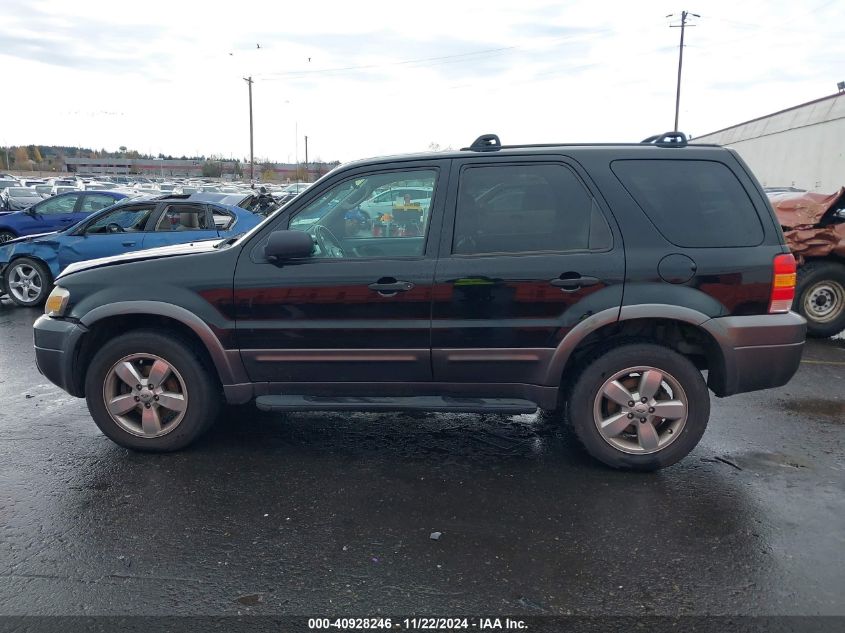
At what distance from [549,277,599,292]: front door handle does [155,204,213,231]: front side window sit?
6.85 metres

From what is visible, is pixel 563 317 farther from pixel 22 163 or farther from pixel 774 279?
pixel 22 163

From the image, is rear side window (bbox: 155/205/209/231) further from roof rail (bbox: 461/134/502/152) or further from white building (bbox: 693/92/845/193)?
white building (bbox: 693/92/845/193)

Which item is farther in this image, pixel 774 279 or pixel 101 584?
pixel 774 279

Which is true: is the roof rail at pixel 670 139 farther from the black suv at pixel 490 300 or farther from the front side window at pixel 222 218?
the front side window at pixel 222 218

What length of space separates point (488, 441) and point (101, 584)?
2.51 metres

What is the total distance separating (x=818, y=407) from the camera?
531cm

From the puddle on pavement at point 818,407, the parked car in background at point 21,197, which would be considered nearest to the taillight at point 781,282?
the puddle on pavement at point 818,407

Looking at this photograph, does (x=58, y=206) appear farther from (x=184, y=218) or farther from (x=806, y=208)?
(x=806, y=208)

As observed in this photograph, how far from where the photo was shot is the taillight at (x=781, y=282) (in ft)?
12.6

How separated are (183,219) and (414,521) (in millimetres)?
7307

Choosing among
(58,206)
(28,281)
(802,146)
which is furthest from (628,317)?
(802,146)

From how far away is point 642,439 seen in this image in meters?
3.94

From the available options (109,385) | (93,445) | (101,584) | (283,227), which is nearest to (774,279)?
(283,227)

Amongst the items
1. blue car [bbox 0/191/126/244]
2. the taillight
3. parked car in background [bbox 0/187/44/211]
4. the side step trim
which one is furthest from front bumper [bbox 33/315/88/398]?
parked car in background [bbox 0/187/44/211]
